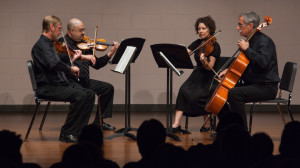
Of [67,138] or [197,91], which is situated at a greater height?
[197,91]

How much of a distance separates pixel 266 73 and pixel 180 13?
2.43 meters

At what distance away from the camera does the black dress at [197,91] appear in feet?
15.8

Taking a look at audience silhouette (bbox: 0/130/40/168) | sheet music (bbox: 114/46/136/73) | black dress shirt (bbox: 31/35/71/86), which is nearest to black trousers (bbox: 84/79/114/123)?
black dress shirt (bbox: 31/35/71/86)

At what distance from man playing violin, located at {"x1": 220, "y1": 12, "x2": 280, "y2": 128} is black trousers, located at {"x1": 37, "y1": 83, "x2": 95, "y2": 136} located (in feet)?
4.60

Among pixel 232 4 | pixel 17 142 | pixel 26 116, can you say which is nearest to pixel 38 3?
pixel 26 116

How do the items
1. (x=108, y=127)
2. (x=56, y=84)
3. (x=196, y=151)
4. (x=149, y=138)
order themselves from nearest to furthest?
1. (x=196, y=151)
2. (x=149, y=138)
3. (x=56, y=84)
4. (x=108, y=127)

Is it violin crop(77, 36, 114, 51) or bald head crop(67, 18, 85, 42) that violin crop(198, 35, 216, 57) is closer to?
Result: violin crop(77, 36, 114, 51)

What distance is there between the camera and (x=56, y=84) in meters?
4.47

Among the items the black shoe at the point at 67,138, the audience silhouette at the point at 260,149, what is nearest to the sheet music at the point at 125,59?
Answer: the black shoe at the point at 67,138

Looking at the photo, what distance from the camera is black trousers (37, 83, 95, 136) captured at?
438cm

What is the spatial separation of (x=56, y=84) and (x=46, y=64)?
0.23m

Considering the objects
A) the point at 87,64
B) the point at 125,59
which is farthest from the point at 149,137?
the point at 87,64

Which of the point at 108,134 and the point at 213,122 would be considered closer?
the point at 108,134

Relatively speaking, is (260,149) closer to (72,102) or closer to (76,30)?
(72,102)
